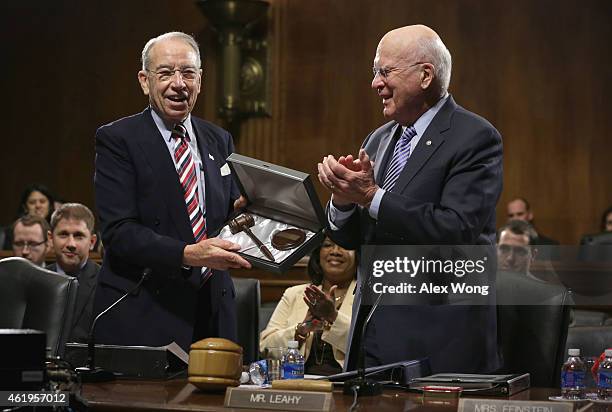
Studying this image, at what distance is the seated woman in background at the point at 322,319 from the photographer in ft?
13.6

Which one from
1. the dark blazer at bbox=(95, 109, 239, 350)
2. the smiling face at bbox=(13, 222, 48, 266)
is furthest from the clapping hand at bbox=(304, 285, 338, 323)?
the smiling face at bbox=(13, 222, 48, 266)

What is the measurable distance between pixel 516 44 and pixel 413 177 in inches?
235

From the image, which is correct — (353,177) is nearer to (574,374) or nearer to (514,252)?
(574,374)

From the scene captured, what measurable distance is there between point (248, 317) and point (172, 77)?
43.1 inches

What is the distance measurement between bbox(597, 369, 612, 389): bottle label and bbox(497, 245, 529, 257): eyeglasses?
3320mm

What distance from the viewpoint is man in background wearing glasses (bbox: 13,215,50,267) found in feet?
18.6

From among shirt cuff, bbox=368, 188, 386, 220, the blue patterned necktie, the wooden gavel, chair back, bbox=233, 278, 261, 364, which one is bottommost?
chair back, bbox=233, 278, 261, 364

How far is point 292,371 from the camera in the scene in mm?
2680

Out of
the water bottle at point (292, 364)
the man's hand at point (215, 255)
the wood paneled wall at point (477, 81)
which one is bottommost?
the water bottle at point (292, 364)

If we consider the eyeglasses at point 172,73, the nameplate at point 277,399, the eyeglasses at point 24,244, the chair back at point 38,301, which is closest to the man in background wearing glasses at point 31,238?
the eyeglasses at point 24,244

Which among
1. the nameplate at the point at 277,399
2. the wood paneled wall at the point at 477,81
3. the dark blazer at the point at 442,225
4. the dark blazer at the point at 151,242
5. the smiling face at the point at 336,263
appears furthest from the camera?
the wood paneled wall at the point at 477,81

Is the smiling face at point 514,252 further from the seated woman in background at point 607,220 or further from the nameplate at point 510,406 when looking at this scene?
the nameplate at point 510,406

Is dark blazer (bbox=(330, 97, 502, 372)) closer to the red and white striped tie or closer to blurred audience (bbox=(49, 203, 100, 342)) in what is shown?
the red and white striped tie

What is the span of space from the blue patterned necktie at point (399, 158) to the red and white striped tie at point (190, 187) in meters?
0.56
